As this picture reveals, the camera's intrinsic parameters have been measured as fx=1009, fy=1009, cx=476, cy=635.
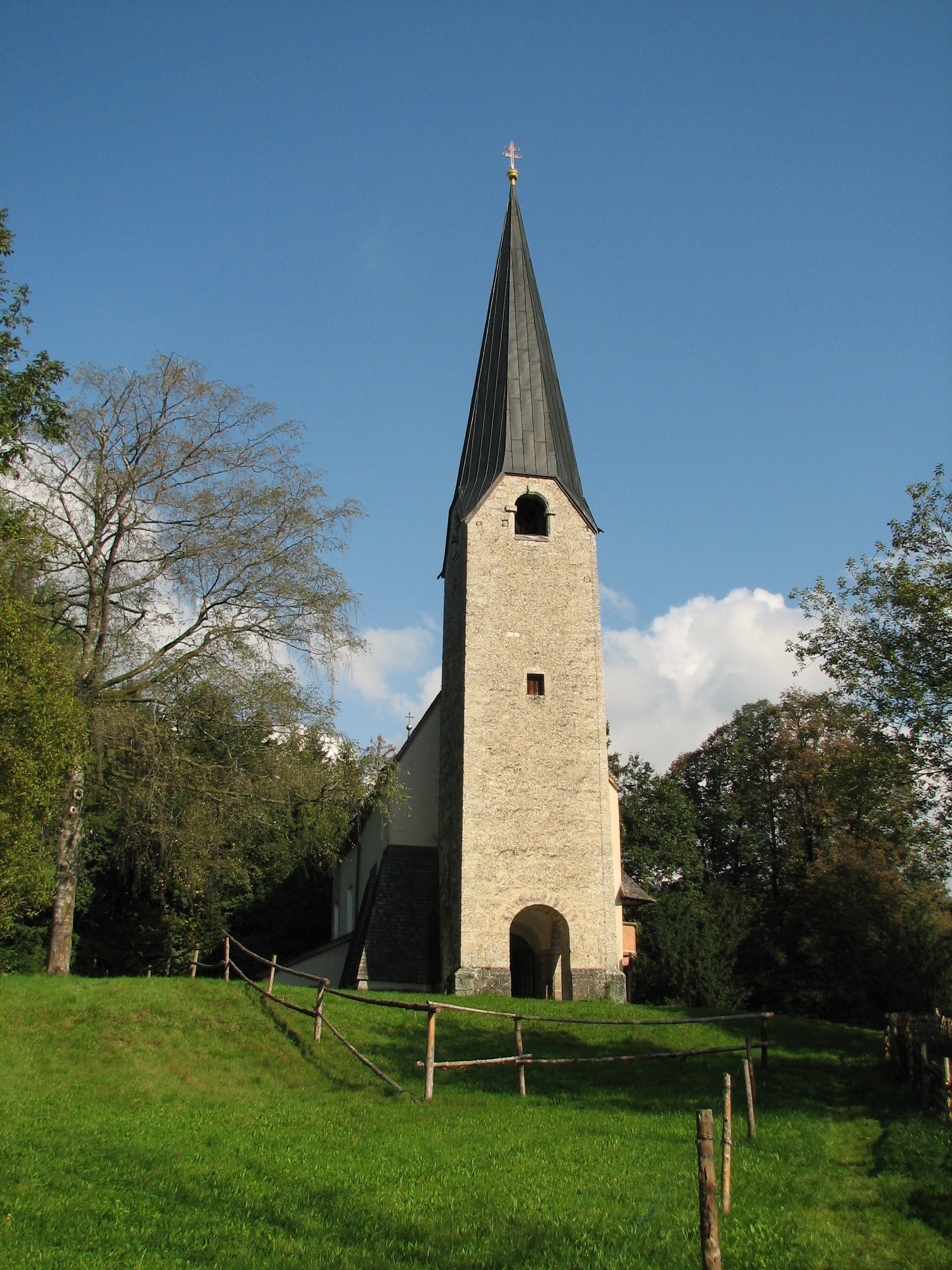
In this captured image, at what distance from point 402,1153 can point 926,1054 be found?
6681mm

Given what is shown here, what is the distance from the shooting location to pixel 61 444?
18.8 metres

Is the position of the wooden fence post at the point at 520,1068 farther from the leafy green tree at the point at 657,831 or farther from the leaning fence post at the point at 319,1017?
the leafy green tree at the point at 657,831

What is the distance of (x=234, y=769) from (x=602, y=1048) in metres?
8.34

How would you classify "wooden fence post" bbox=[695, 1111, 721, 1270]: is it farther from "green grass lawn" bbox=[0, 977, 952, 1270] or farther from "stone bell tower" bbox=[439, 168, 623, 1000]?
"stone bell tower" bbox=[439, 168, 623, 1000]

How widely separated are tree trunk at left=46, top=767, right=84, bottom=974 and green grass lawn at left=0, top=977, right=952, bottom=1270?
2276 mm

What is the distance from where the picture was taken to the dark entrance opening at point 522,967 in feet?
80.5

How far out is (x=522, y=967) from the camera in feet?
82.5

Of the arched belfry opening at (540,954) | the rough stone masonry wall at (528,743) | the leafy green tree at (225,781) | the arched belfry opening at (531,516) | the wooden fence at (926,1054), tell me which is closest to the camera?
the wooden fence at (926,1054)

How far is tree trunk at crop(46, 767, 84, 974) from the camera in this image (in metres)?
18.0

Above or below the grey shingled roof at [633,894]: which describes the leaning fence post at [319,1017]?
below

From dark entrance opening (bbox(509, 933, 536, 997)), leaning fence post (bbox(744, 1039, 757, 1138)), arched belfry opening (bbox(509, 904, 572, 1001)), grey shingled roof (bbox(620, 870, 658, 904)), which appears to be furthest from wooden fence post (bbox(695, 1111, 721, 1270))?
grey shingled roof (bbox(620, 870, 658, 904))

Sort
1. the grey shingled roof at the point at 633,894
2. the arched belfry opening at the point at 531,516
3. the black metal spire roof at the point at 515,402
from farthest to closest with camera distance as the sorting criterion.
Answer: the grey shingled roof at the point at 633,894 < the black metal spire roof at the point at 515,402 < the arched belfry opening at the point at 531,516

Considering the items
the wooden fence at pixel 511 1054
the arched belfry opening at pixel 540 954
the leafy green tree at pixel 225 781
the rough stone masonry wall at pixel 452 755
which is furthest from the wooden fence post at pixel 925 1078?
the rough stone masonry wall at pixel 452 755

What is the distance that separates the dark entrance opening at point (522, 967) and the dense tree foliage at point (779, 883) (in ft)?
22.4
